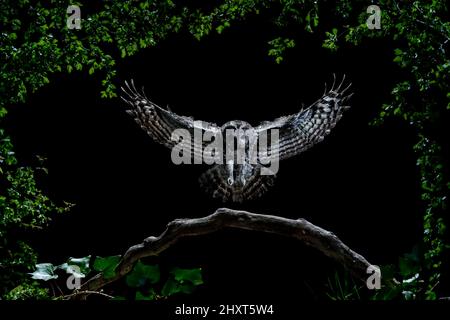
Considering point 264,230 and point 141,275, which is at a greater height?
point 264,230

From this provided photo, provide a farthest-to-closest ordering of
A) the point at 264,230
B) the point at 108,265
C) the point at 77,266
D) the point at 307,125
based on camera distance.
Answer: the point at 307,125 < the point at 77,266 < the point at 108,265 < the point at 264,230

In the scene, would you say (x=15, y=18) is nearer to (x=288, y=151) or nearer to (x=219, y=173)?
(x=219, y=173)

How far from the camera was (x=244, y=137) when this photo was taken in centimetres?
388

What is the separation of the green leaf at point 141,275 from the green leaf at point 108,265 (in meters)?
0.11

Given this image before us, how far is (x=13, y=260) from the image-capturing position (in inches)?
136

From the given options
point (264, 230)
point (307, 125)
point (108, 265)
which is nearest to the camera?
point (264, 230)

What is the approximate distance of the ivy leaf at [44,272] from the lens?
351cm

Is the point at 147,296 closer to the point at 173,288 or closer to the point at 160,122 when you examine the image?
the point at 173,288

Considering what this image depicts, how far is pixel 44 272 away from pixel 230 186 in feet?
4.04

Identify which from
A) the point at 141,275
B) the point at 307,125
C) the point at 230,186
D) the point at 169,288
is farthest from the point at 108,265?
the point at 307,125

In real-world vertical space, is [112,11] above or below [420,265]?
above

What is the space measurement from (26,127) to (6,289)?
111 centimetres

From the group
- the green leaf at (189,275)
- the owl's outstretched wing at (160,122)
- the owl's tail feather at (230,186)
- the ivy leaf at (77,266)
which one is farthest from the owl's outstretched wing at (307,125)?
the ivy leaf at (77,266)

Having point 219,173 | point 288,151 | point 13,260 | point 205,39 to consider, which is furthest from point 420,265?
point 13,260
